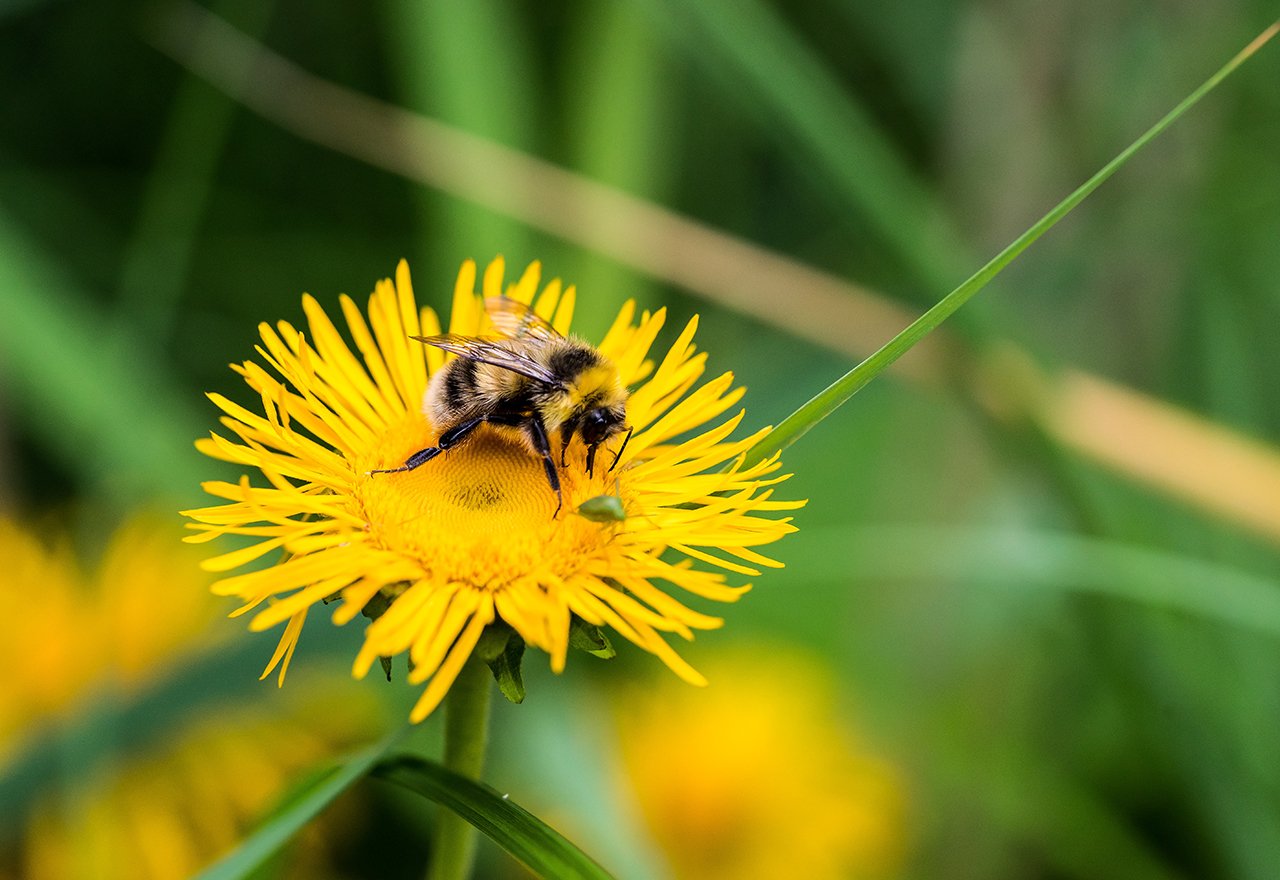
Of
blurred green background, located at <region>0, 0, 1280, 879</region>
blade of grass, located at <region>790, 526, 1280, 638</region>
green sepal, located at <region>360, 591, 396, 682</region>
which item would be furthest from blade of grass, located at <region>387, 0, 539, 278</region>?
green sepal, located at <region>360, 591, 396, 682</region>

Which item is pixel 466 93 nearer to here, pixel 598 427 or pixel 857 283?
pixel 857 283

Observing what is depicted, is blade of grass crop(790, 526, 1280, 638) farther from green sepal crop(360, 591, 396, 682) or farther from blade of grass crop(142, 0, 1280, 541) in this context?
green sepal crop(360, 591, 396, 682)

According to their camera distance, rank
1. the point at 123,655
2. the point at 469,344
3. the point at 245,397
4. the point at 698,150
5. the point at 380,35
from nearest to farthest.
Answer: the point at 469,344 → the point at 123,655 → the point at 245,397 → the point at 380,35 → the point at 698,150

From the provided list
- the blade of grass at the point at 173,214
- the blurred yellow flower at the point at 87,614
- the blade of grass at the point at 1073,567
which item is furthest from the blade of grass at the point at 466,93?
the blade of grass at the point at 1073,567

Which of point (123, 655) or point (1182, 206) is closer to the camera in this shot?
point (123, 655)

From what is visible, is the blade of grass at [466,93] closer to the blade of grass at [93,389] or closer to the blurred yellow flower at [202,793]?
Result: the blade of grass at [93,389]

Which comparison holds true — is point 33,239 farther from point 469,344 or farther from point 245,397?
point 469,344

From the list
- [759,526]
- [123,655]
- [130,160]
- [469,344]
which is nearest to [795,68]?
[469,344]
